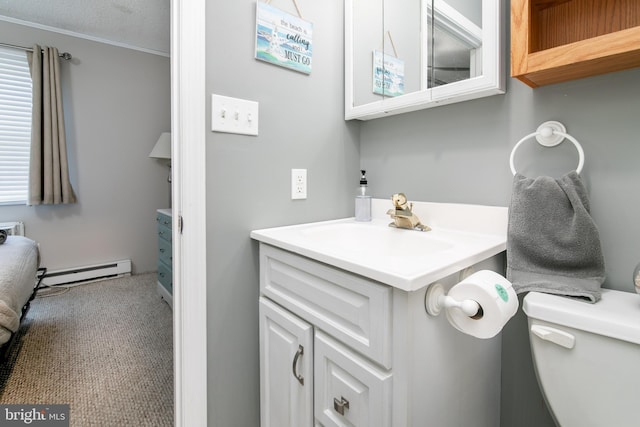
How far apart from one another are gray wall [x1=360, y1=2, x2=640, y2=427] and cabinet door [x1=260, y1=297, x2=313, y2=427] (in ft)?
2.08

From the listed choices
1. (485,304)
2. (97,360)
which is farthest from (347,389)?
(97,360)

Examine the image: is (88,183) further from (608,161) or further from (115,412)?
(608,161)

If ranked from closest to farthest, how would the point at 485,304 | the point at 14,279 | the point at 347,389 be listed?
the point at 485,304
the point at 347,389
the point at 14,279

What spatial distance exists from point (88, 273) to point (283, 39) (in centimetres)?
302

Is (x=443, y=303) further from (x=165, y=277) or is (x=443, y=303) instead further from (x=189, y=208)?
(x=165, y=277)

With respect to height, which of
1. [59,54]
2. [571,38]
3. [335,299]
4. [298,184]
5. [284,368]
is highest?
[59,54]

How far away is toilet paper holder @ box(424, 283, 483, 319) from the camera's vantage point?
22.2 inches

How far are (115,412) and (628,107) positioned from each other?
2.01 meters

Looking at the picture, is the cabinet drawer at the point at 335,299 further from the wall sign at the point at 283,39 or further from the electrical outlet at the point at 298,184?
the wall sign at the point at 283,39

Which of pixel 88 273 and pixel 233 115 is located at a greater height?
pixel 233 115

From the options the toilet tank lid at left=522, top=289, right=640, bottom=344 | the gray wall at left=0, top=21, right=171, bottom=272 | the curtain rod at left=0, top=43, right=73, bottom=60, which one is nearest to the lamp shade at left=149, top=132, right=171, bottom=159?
the gray wall at left=0, top=21, right=171, bottom=272

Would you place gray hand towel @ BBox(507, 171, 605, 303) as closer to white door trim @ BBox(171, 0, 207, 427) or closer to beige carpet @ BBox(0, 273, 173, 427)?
white door trim @ BBox(171, 0, 207, 427)

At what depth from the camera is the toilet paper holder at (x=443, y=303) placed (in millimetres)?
563

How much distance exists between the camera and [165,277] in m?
2.39
